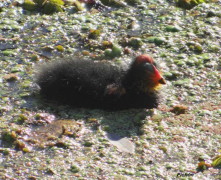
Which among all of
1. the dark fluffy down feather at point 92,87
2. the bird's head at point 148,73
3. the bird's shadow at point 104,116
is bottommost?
the bird's shadow at point 104,116

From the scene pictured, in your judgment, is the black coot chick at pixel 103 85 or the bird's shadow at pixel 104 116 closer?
the bird's shadow at pixel 104 116

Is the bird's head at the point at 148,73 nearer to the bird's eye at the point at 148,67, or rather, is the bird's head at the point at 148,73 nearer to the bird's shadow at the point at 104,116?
the bird's eye at the point at 148,67

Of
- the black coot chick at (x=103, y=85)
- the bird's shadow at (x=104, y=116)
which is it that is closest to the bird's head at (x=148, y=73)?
the black coot chick at (x=103, y=85)

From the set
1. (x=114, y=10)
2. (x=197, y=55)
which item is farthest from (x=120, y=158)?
(x=114, y=10)

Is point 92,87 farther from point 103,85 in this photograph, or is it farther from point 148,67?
point 148,67

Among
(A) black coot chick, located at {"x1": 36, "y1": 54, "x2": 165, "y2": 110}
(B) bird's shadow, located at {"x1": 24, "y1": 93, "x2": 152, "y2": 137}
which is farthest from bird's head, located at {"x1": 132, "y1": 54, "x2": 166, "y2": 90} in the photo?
(B) bird's shadow, located at {"x1": 24, "y1": 93, "x2": 152, "y2": 137}

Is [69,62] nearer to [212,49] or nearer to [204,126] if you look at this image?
[204,126]

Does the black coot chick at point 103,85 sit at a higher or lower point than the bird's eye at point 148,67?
lower

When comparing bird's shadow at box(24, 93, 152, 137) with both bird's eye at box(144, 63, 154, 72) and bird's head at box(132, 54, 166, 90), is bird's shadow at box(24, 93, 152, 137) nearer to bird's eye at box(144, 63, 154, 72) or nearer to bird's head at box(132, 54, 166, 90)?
bird's head at box(132, 54, 166, 90)
